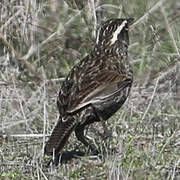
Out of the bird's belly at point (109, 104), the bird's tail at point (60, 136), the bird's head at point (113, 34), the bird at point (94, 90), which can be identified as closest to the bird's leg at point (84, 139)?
the bird at point (94, 90)

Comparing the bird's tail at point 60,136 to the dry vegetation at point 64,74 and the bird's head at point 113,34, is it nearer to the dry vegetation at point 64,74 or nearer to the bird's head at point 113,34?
the dry vegetation at point 64,74

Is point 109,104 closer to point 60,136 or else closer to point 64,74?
point 60,136

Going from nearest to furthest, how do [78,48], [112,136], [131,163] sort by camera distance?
[131,163] → [112,136] → [78,48]

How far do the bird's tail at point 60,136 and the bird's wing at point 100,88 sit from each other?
0.13m

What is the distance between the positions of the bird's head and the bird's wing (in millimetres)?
558

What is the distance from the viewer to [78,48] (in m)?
9.66

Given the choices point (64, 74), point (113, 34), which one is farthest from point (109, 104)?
point (64, 74)

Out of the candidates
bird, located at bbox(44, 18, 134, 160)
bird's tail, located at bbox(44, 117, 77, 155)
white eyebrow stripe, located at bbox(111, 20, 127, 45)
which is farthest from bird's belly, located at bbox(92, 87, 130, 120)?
white eyebrow stripe, located at bbox(111, 20, 127, 45)

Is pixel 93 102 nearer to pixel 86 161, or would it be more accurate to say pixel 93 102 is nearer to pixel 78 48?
pixel 86 161

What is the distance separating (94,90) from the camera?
243 inches

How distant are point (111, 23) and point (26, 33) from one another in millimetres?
2291

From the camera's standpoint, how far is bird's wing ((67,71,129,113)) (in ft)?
19.9

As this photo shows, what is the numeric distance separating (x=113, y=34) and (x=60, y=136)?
58.6 inches

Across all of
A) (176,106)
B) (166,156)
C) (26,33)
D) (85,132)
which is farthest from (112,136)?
(26,33)
